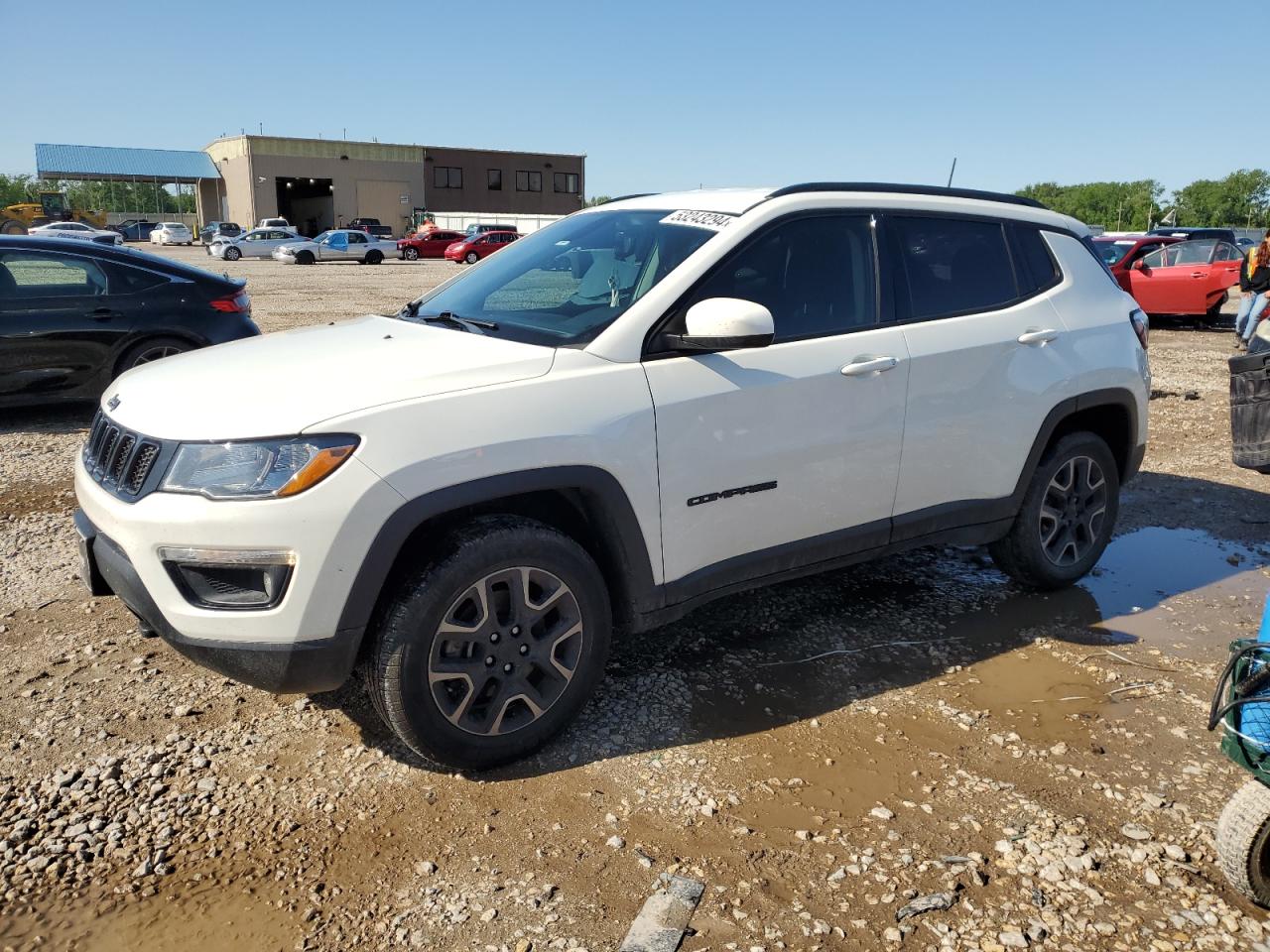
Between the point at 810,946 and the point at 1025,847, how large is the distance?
83 centimetres

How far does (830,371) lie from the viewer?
12.1 feet

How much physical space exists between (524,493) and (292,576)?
76cm

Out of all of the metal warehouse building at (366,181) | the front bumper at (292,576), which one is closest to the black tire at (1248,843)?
the front bumper at (292,576)

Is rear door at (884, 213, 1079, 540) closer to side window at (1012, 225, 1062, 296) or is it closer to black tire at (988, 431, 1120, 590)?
side window at (1012, 225, 1062, 296)

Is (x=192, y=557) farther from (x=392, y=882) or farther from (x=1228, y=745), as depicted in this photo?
(x=1228, y=745)

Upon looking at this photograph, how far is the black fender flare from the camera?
2844 mm

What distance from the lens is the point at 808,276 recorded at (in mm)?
3816

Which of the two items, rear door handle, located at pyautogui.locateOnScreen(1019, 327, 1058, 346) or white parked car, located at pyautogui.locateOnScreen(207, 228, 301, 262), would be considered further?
white parked car, located at pyautogui.locateOnScreen(207, 228, 301, 262)

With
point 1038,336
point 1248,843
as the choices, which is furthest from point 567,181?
point 1248,843

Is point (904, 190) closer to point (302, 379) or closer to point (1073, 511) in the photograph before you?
point (1073, 511)

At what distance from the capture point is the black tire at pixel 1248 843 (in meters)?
2.58

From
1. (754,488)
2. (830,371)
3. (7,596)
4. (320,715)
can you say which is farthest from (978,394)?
(7,596)

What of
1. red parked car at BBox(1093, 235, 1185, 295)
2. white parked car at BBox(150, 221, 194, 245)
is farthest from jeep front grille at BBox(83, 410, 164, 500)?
white parked car at BBox(150, 221, 194, 245)

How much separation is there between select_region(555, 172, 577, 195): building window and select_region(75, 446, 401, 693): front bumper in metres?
76.7
